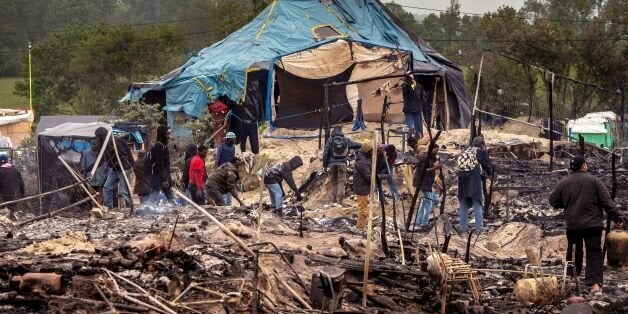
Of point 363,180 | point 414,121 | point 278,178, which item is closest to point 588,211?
point 363,180

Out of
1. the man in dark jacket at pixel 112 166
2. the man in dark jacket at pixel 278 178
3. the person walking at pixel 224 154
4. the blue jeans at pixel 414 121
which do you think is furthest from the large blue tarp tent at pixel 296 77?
the man in dark jacket at pixel 112 166

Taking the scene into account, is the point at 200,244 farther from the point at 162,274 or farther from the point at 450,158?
the point at 450,158

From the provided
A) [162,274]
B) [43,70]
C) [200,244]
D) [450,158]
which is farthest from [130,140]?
[43,70]

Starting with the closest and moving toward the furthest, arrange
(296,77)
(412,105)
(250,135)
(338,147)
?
(338,147), (412,105), (250,135), (296,77)

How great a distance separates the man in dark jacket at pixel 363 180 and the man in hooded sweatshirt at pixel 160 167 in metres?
2.76

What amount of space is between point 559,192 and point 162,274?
417 centimetres

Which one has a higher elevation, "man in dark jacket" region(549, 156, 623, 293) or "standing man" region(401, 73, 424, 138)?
"standing man" region(401, 73, 424, 138)

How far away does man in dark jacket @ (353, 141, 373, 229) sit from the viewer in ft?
46.3

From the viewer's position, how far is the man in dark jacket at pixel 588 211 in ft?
32.8

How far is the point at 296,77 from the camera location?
25.9m

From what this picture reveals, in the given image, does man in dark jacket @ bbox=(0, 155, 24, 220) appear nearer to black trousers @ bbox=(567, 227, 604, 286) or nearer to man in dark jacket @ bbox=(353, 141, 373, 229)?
man in dark jacket @ bbox=(353, 141, 373, 229)

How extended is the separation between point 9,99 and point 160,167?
46.6 metres

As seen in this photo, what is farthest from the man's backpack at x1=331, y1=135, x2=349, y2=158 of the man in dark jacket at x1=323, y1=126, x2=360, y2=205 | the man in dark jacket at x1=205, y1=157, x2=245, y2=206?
the man in dark jacket at x1=205, y1=157, x2=245, y2=206

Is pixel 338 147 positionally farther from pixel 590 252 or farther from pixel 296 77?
pixel 296 77
